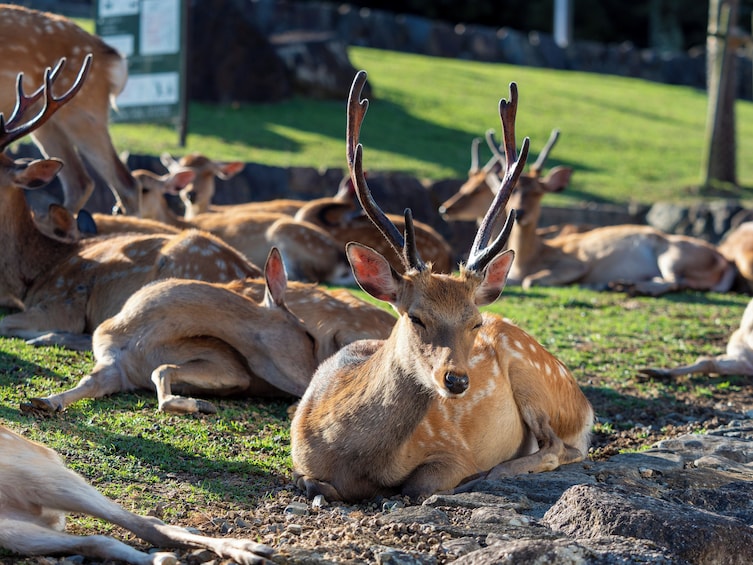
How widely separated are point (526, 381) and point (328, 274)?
5.05m

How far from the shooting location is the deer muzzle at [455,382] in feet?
15.3

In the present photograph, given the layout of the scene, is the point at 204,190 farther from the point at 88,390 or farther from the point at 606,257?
the point at 88,390

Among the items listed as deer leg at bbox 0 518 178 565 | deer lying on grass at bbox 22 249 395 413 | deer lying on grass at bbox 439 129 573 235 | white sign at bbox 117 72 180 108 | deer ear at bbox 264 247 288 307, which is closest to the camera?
deer leg at bbox 0 518 178 565

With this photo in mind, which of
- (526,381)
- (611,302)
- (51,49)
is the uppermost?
(51,49)

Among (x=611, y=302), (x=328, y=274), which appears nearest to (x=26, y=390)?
(x=328, y=274)

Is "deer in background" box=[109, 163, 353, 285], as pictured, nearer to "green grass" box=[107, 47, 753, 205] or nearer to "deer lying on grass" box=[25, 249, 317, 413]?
"deer lying on grass" box=[25, 249, 317, 413]

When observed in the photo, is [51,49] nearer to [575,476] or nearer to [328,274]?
[328,274]

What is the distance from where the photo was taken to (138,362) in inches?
255

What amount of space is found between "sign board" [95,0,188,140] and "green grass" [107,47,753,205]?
0.61 metres

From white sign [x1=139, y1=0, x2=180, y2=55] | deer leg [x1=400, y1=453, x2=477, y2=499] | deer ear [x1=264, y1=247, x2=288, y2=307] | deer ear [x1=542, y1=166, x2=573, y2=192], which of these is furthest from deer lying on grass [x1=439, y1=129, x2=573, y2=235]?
deer leg [x1=400, y1=453, x2=477, y2=499]

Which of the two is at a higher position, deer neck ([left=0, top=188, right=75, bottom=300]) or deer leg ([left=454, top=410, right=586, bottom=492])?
deer neck ([left=0, top=188, right=75, bottom=300])

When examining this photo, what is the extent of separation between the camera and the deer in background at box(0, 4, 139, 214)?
9195mm

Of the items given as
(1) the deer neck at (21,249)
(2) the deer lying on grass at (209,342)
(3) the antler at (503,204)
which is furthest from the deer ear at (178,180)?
(3) the antler at (503,204)

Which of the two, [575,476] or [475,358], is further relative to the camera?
[475,358]
